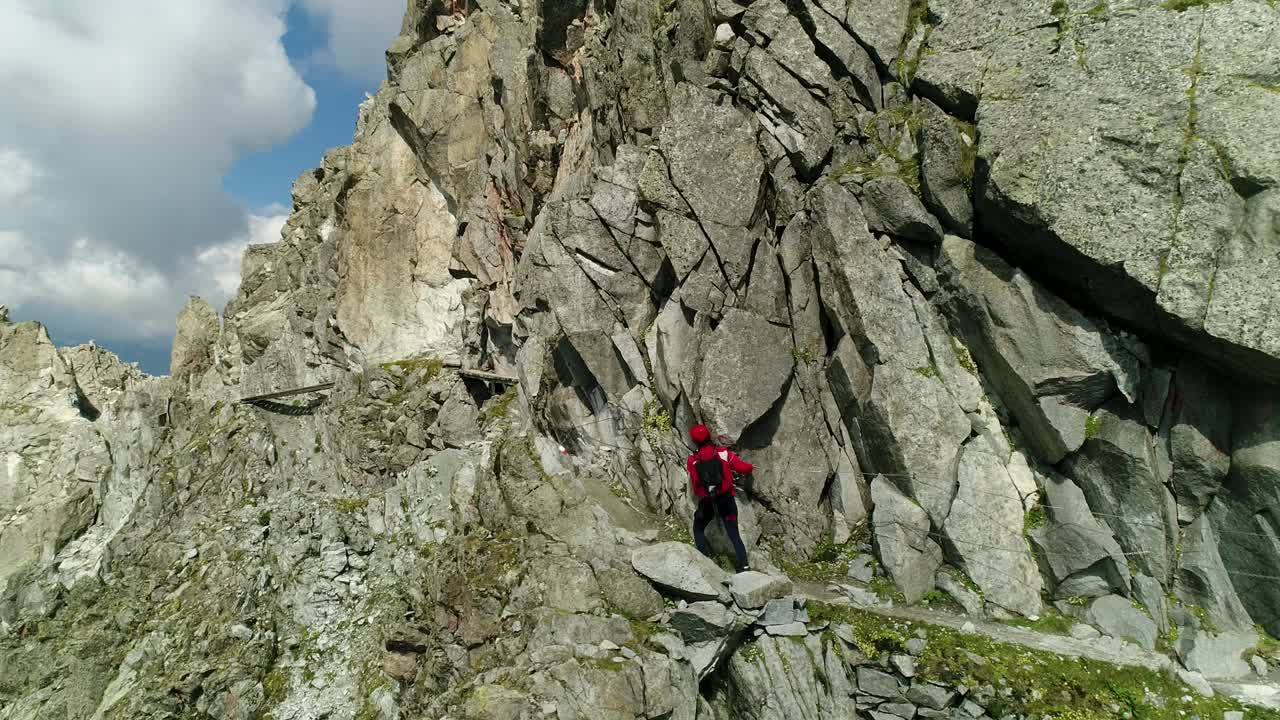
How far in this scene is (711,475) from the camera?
12.9 meters

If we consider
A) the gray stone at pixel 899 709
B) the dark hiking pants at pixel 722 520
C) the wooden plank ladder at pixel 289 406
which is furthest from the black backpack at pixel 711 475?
the wooden plank ladder at pixel 289 406

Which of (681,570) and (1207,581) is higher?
(1207,581)

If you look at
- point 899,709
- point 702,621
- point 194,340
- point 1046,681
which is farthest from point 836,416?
point 194,340

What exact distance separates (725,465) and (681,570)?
229 cm

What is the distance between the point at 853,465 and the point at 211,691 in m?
19.1

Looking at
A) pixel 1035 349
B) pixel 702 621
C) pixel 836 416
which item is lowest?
pixel 702 621

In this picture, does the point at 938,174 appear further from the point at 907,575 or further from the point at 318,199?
the point at 318,199

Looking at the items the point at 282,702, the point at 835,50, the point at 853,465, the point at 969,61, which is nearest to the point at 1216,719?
the point at 853,465

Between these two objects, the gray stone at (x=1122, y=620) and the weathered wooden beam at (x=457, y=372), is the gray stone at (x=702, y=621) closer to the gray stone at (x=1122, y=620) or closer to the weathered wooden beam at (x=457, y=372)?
the gray stone at (x=1122, y=620)

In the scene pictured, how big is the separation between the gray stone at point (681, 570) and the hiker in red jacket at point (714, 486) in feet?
2.09

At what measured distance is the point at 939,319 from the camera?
13.3m

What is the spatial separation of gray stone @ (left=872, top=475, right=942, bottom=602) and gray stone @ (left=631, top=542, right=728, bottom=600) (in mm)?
3368

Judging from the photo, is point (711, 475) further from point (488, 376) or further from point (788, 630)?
point (488, 376)

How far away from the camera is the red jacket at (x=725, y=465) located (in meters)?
13.0
